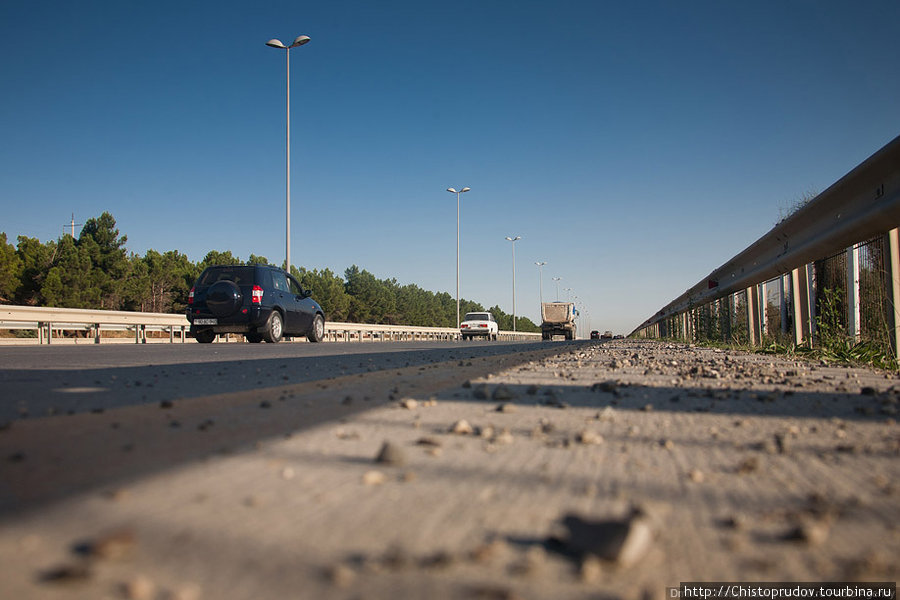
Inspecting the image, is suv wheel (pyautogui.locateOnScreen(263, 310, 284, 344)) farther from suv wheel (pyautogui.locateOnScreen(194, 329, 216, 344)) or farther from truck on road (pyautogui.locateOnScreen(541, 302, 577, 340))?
truck on road (pyautogui.locateOnScreen(541, 302, 577, 340))

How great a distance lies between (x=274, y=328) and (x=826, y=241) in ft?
41.9

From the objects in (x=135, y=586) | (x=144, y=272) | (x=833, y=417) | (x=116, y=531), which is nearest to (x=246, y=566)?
(x=135, y=586)

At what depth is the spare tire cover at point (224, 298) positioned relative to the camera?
1457 cm

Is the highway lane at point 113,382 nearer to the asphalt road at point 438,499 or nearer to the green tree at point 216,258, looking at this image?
the asphalt road at point 438,499

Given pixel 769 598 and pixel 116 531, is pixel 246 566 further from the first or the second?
pixel 769 598

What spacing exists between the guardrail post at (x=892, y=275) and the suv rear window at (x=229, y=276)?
1320 centimetres

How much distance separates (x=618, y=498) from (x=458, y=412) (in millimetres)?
1666

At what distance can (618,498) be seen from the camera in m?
1.72

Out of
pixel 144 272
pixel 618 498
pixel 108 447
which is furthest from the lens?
pixel 144 272

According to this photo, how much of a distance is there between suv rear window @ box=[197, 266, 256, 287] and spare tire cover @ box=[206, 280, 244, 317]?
0.41 m

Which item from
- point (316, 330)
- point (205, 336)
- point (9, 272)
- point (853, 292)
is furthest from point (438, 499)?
point (9, 272)

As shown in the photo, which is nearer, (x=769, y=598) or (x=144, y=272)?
(x=769, y=598)

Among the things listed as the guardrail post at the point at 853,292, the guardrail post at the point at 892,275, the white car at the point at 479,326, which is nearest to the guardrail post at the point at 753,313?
the guardrail post at the point at 853,292

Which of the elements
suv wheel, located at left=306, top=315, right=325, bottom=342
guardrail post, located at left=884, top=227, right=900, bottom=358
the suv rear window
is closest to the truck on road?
suv wheel, located at left=306, top=315, right=325, bottom=342
